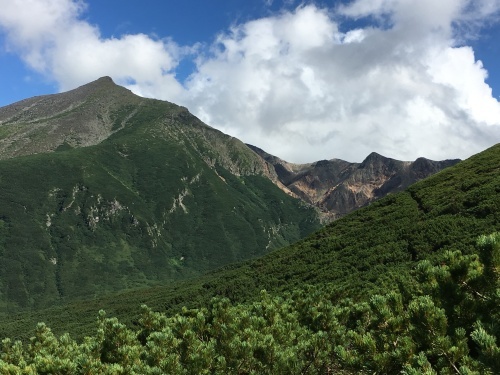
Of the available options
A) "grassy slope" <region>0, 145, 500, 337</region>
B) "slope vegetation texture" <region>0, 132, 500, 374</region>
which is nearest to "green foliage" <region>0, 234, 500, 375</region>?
"slope vegetation texture" <region>0, 132, 500, 374</region>

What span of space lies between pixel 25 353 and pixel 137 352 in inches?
491

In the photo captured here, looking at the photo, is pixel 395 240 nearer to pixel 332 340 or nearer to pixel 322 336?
pixel 332 340

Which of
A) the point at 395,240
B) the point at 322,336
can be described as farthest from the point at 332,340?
the point at 395,240

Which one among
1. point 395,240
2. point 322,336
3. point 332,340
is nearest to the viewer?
point 322,336

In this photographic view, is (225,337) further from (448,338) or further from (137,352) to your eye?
(448,338)

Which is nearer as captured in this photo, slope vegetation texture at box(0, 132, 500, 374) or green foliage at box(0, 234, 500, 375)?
green foliage at box(0, 234, 500, 375)

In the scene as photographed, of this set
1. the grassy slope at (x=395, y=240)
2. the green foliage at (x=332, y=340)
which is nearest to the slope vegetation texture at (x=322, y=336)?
the green foliage at (x=332, y=340)

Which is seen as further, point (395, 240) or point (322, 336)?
point (395, 240)

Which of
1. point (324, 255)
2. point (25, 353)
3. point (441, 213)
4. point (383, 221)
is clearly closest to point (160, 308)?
point (324, 255)

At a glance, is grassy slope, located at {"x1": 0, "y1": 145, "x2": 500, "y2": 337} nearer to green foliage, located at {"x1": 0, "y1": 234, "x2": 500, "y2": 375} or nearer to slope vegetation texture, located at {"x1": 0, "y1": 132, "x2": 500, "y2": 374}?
slope vegetation texture, located at {"x1": 0, "y1": 132, "x2": 500, "y2": 374}

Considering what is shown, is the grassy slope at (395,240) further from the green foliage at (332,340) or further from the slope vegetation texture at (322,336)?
the green foliage at (332,340)

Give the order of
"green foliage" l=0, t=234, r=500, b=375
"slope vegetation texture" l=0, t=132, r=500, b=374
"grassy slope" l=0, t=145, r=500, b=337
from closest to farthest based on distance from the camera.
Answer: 1. "green foliage" l=0, t=234, r=500, b=375
2. "slope vegetation texture" l=0, t=132, r=500, b=374
3. "grassy slope" l=0, t=145, r=500, b=337

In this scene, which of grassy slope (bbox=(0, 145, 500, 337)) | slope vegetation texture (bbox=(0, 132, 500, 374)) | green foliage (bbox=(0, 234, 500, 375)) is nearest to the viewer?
green foliage (bbox=(0, 234, 500, 375))

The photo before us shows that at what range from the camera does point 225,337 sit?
2155cm
